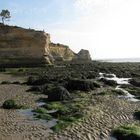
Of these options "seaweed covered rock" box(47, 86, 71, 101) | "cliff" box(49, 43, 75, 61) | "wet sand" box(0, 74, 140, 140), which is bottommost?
"wet sand" box(0, 74, 140, 140)

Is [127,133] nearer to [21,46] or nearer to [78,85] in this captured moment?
[78,85]

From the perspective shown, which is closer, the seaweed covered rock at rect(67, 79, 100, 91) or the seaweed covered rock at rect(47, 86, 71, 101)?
the seaweed covered rock at rect(47, 86, 71, 101)

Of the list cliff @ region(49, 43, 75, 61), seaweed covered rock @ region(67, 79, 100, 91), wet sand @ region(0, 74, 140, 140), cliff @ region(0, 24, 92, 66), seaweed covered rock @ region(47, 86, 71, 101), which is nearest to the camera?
wet sand @ region(0, 74, 140, 140)

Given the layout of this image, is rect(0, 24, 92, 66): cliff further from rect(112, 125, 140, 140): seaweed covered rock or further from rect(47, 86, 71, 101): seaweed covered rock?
rect(112, 125, 140, 140): seaweed covered rock

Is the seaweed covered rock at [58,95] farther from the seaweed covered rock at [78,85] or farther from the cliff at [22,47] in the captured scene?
the cliff at [22,47]

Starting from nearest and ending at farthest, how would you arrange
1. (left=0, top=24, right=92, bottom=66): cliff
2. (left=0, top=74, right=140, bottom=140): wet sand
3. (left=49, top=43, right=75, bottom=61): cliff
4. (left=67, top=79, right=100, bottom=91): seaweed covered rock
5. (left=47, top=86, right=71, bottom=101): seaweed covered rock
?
1. (left=0, top=74, right=140, bottom=140): wet sand
2. (left=47, top=86, right=71, bottom=101): seaweed covered rock
3. (left=67, top=79, right=100, bottom=91): seaweed covered rock
4. (left=0, top=24, right=92, bottom=66): cliff
5. (left=49, top=43, right=75, bottom=61): cliff

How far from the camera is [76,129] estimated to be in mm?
14562

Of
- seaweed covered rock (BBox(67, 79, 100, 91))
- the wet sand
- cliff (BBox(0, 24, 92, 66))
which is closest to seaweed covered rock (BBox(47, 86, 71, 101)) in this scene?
the wet sand

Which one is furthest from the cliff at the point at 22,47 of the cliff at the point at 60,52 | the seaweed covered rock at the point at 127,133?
the seaweed covered rock at the point at 127,133

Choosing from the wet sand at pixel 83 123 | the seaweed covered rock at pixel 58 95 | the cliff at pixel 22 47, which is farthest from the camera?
the cliff at pixel 22 47

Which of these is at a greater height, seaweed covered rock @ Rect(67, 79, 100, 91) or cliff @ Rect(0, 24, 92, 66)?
cliff @ Rect(0, 24, 92, 66)

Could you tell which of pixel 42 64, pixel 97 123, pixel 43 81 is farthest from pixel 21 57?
pixel 97 123

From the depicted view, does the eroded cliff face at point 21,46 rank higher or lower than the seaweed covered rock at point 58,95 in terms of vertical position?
higher

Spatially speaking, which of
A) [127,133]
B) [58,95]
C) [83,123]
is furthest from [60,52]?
[127,133]
